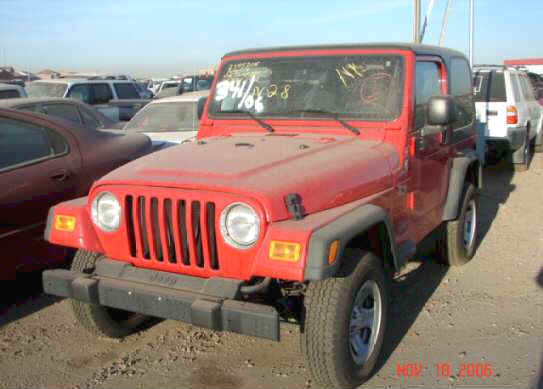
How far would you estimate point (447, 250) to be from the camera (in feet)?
17.0

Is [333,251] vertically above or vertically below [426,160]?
below

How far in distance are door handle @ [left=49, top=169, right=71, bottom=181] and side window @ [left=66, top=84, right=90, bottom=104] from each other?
9249 millimetres

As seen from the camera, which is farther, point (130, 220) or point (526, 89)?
point (526, 89)

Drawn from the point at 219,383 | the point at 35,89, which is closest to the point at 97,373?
the point at 219,383

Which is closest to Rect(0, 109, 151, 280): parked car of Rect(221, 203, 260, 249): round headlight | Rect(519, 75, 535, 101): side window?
Rect(221, 203, 260, 249): round headlight

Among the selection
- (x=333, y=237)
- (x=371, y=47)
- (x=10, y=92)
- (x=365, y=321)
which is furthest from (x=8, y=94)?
(x=333, y=237)

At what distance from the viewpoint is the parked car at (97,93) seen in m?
12.6

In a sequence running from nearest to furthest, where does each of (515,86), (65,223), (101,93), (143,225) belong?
(143,225)
(65,223)
(515,86)
(101,93)

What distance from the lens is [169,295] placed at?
2.99 m

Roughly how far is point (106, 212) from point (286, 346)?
59.0 inches

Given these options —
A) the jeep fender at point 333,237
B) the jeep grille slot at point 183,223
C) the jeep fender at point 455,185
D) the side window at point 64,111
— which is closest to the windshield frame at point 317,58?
the jeep fender at point 333,237

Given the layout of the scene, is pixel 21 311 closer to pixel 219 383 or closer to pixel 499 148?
pixel 219 383

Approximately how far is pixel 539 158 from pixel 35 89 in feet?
38.3
